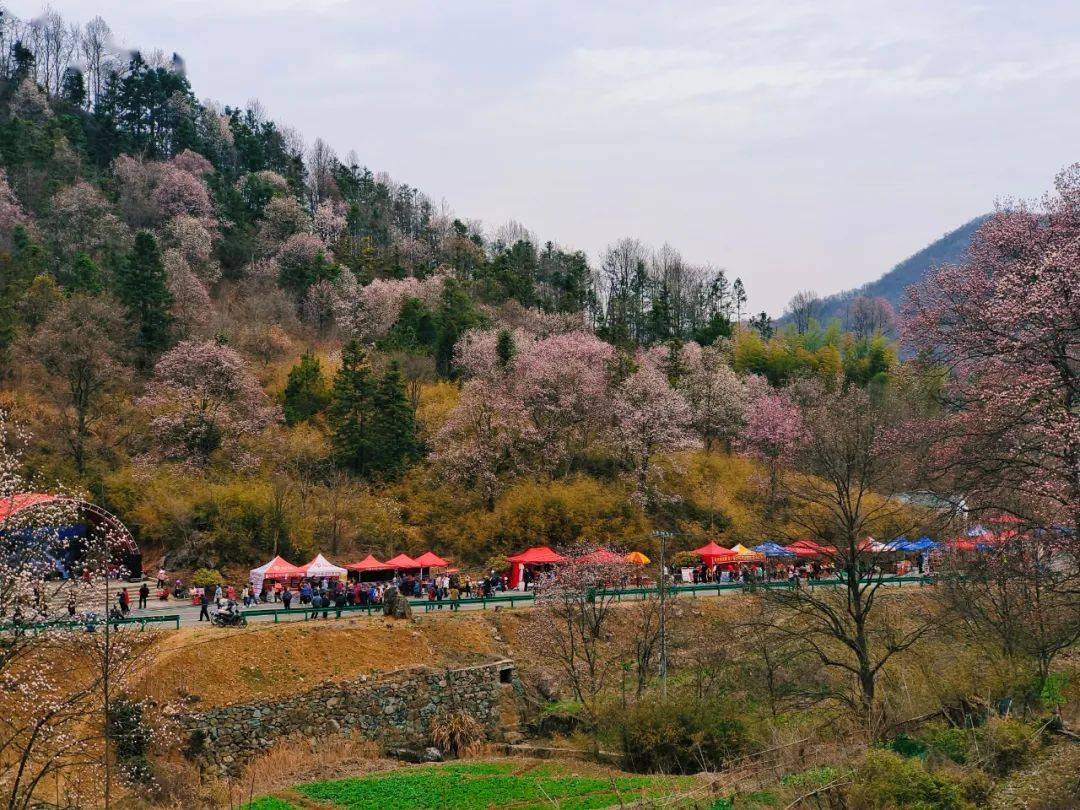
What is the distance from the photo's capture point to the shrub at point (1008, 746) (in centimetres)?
1777

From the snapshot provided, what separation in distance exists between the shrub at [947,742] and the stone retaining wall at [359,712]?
687 inches

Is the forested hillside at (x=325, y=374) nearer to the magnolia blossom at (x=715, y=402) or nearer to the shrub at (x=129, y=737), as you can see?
the magnolia blossom at (x=715, y=402)

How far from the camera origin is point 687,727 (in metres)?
27.1

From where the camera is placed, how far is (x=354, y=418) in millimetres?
57906

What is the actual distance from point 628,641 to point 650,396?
23904 mm

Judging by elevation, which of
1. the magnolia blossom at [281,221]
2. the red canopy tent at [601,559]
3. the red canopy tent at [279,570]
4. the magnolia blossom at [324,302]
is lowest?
the red canopy tent at [601,559]

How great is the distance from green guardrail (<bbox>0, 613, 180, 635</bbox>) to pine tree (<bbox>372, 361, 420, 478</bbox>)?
2250cm

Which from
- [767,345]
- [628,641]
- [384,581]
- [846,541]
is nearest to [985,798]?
[846,541]

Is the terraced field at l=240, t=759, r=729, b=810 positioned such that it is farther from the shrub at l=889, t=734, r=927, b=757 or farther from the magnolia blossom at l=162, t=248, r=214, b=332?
the magnolia blossom at l=162, t=248, r=214, b=332

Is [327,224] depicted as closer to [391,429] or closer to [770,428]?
[391,429]

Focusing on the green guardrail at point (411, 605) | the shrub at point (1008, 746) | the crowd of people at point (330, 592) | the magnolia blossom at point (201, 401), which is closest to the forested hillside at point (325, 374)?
the magnolia blossom at point (201, 401)

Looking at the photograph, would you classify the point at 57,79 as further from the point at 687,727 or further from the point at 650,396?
the point at 687,727

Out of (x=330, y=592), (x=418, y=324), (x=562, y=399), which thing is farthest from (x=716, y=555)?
(x=418, y=324)

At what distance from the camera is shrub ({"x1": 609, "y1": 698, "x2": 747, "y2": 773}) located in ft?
87.9
